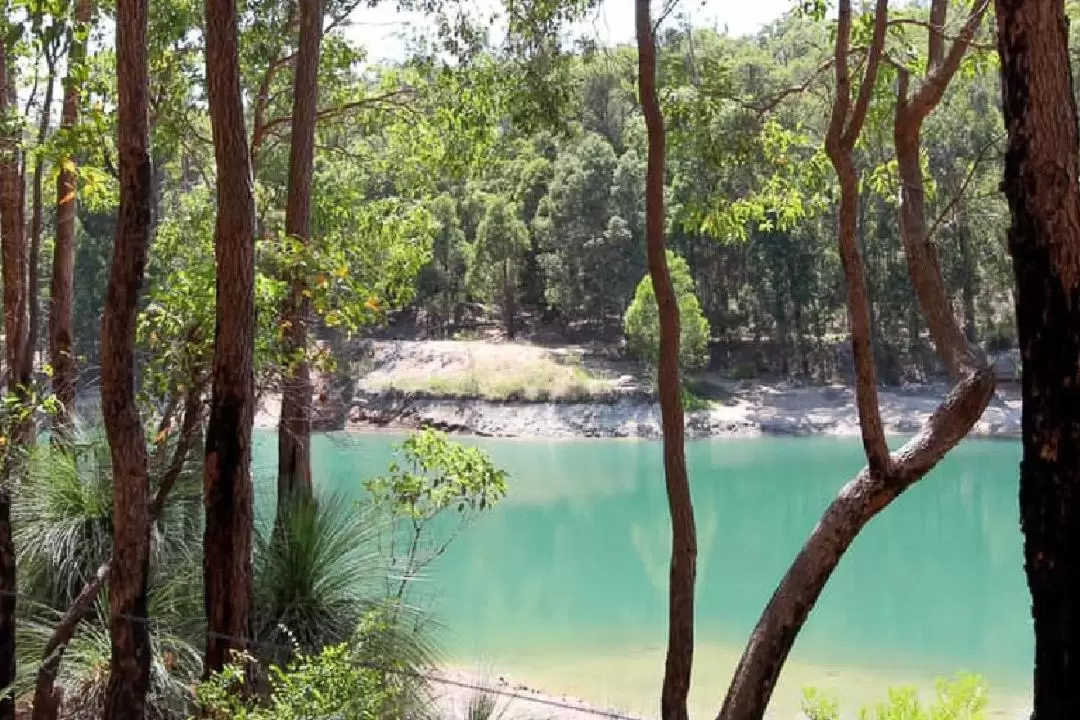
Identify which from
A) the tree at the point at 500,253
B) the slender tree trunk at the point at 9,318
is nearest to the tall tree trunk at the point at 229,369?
the slender tree trunk at the point at 9,318

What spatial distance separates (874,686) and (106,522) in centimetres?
605

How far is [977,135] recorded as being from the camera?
829 inches

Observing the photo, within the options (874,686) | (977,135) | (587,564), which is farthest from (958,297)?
(874,686)

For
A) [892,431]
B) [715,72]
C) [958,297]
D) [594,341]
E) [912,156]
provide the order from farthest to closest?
1. [594,341]
2. [958,297]
3. [892,431]
4. [715,72]
5. [912,156]

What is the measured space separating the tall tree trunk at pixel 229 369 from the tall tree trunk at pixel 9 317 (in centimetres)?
72

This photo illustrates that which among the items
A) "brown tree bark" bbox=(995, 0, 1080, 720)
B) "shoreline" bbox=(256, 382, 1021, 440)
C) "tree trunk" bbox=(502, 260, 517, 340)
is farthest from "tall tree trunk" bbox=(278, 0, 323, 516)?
"tree trunk" bbox=(502, 260, 517, 340)

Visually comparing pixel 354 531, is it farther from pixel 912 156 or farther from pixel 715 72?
Answer: pixel 912 156

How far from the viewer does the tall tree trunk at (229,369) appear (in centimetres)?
329

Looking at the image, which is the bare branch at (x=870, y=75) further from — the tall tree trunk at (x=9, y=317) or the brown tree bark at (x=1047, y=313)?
the tall tree trunk at (x=9, y=317)

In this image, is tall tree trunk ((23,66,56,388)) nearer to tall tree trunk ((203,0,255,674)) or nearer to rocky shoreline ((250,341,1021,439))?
tall tree trunk ((203,0,255,674))

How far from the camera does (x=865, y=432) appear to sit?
3.08m

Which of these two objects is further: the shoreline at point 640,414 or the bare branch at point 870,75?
the shoreline at point 640,414

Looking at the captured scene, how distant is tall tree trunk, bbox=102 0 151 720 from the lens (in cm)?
303

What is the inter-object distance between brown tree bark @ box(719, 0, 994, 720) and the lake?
237cm
